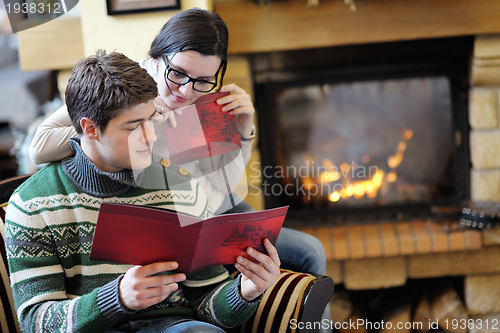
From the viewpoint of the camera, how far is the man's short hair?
0.81 meters

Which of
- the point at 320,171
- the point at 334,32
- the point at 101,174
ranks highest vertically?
the point at 334,32

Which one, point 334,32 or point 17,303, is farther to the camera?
point 334,32

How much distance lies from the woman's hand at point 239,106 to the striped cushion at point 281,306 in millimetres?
414

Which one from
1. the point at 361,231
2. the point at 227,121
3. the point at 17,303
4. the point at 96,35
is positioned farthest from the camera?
the point at 361,231

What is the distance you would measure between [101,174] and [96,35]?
687 mm

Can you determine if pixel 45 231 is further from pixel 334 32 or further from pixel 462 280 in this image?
pixel 462 280

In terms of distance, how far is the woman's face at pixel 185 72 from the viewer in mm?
978

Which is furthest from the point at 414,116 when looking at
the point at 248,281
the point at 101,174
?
the point at 101,174

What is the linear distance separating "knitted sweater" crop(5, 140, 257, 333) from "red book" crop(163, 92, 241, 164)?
0.05 metres

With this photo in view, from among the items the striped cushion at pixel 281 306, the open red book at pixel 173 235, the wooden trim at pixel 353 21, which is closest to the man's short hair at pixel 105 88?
the open red book at pixel 173 235

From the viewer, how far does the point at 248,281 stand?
910mm

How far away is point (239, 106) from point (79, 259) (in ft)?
1.70
